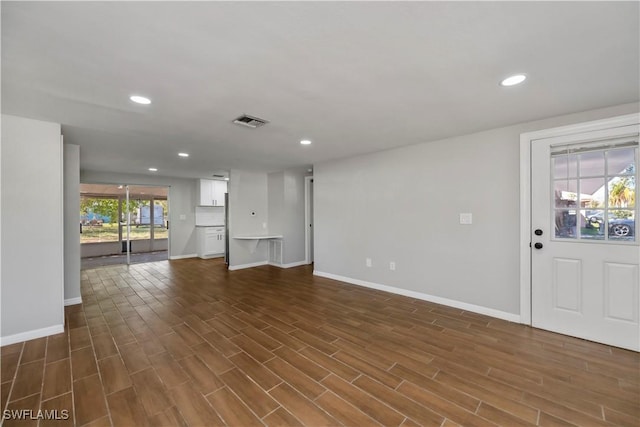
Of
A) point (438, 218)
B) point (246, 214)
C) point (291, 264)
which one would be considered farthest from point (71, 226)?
point (438, 218)

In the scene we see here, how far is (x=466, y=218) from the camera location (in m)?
3.49

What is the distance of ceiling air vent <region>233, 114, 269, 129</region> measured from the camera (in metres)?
2.82

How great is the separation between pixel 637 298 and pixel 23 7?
4.86 metres

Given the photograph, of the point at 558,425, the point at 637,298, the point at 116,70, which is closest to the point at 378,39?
the point at 116,70

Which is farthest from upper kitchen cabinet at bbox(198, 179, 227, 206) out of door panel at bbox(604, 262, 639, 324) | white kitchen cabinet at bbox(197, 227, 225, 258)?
door panel at bbox(604, 262, 639, 324)

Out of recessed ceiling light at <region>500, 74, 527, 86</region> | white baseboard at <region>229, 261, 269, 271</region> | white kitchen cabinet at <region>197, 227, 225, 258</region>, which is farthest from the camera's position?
white kitchen cabinet at <region>197, 227, 225, 258</region>

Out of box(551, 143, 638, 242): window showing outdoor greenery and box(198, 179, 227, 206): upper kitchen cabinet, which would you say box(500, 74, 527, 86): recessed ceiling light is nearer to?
box(551, 143, 638, 242): window showing outdoor greenery

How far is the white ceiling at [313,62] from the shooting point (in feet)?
4.50

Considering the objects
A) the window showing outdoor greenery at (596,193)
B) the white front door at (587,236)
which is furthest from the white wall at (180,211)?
the window showing outdoor greenery at (596,193)

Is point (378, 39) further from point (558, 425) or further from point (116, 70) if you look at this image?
point (558, 425)

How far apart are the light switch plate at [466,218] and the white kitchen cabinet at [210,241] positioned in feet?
21.5

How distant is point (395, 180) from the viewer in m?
4.20

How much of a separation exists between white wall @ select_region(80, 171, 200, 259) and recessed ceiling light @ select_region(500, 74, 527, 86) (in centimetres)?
774

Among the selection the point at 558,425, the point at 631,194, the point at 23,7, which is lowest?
the point at 558,425
